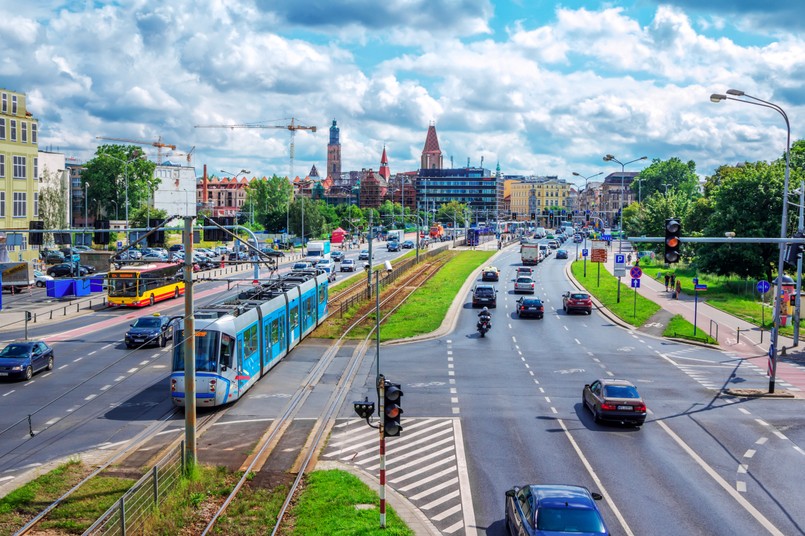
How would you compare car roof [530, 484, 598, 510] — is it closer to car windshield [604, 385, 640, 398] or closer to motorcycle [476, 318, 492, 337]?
car windshield [604, 385, 640, 398]

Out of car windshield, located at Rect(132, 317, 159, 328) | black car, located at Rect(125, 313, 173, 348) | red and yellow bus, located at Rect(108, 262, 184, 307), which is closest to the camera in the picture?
black car, located at Rect(125, 313, 173, 348)

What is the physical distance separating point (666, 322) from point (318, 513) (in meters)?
38.4

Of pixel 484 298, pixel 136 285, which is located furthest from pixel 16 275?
pixel 484 298

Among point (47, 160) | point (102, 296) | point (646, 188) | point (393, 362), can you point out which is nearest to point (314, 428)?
point (393, 362)

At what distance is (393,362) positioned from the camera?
3738 cm

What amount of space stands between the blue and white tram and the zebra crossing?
4382 mm

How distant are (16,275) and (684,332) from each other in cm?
5145

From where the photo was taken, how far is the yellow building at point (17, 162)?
75875mm

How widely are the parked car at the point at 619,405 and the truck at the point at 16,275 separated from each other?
174ft

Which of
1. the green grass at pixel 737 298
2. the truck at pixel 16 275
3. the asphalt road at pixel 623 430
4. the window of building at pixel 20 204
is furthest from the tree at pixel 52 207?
the green grass at pixel 737 298

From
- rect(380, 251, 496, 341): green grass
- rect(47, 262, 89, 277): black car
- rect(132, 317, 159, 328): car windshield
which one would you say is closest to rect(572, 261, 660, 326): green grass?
rect(380, 251, 496, 341): green grass

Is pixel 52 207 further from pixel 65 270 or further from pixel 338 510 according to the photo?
pixel 338 510

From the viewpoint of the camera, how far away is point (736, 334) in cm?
4641

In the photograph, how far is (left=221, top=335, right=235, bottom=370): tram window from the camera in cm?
2684
